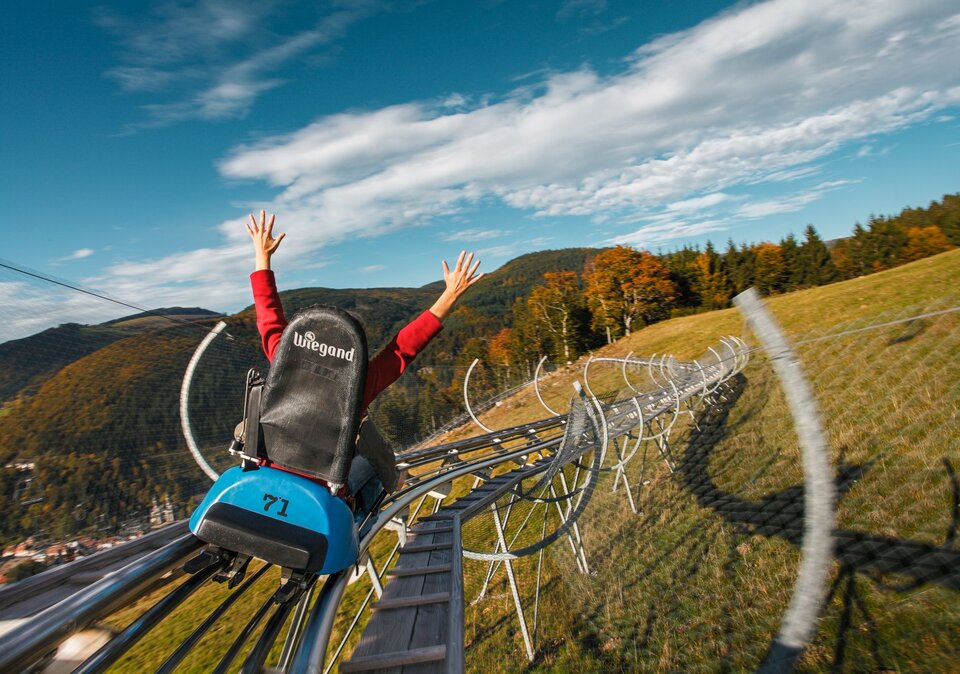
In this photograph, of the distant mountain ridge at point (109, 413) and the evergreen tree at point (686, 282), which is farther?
the evergreen tree at point (686, 282)

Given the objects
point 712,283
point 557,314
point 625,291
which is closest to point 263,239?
point 557,314

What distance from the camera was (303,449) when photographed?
1.92 metres

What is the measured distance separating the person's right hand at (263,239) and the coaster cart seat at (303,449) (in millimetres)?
903

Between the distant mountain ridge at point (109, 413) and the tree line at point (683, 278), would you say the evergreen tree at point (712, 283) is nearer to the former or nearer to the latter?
the tree line at point (683, 278)

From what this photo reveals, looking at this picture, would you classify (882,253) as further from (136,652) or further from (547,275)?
(136,652)

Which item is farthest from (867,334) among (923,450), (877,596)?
(877,596)

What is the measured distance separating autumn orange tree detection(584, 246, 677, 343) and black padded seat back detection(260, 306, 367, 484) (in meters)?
54.9

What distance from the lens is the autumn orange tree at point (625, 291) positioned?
55969 mm

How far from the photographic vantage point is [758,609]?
2.28m

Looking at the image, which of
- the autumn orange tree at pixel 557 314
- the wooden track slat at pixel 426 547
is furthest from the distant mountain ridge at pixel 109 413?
the autumn orange tree at pixel 557 314

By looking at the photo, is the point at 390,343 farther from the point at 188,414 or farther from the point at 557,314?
the point at 557,314

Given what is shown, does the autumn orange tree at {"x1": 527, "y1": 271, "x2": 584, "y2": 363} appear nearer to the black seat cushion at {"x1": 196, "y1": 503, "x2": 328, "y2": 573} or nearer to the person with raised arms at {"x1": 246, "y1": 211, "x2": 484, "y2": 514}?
the person with raised arms at {"x1": 246, "y1": 211, "x2": 484, "y2": 514}

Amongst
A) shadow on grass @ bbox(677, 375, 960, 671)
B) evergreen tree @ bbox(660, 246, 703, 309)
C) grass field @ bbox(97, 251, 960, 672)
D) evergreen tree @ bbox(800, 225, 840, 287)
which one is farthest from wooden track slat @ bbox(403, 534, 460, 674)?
evergreen tree @ bbox(800, 225, 840, 287)

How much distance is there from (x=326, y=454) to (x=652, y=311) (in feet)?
196
